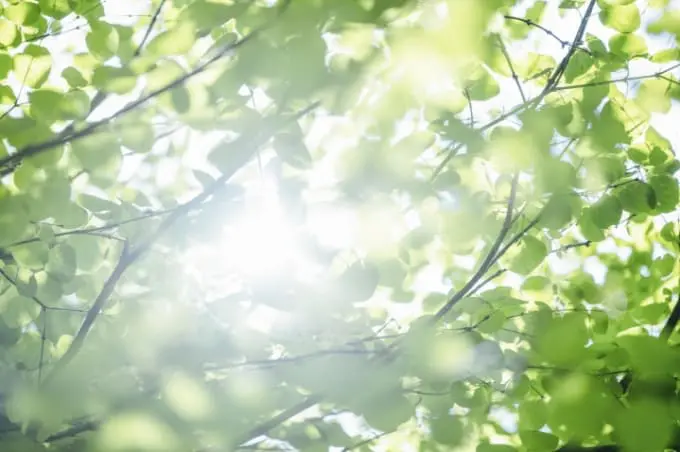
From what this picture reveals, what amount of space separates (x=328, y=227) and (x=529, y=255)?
848 millimetres

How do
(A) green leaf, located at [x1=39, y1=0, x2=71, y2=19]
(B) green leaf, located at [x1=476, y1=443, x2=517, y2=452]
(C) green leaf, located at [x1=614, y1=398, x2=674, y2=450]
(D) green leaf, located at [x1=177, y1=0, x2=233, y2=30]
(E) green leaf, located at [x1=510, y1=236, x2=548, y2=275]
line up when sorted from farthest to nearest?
(A) green leaf, located at [x1=39, y1=0, x2=71, y2=19] < (E) green leaf, located at [x1=510, y1=236, x2=548, y2=275] < (B) green leaf, located at [x1=476, y1=443, x2=517, y2=452] < (C) green leaf, located at [x1=614, y1=398, x2=674, y2=450] < (D) green leaf, located at [x1=177, y1=0, x2=233, y2=30]

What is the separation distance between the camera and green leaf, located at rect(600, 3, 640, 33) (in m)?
1.96

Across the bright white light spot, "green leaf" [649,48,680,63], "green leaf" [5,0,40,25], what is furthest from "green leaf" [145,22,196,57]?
"green leaf" [649,48,680,63]

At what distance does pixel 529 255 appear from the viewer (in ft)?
6.45

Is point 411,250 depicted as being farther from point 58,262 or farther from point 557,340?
point 58,262

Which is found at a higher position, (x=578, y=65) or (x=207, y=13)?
(x=207, y=13)

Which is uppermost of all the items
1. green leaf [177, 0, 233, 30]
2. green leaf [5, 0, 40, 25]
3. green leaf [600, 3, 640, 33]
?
green leaf [177, 0, 233, 30]

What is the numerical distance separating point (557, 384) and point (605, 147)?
2.25 feet

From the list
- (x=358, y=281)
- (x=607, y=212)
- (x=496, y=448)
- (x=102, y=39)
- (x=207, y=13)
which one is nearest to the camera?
(x=207, y=13)

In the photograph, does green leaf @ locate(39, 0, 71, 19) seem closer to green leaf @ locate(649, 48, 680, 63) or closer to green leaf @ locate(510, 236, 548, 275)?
green leaf @ locate(510, 236, 548, 275)

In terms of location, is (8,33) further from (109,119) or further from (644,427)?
(644,427)

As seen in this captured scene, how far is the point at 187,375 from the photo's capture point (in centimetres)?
134

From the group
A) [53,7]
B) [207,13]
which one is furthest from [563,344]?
[53,7]

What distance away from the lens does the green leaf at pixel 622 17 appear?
1.96m
